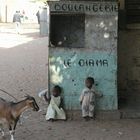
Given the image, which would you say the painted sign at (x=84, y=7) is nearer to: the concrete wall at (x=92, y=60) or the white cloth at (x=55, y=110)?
the concrete wall at (x=92, y=60)

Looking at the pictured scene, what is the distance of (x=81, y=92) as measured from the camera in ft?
32.4

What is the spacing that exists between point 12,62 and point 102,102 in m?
9.72

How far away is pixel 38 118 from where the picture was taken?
32.7 feet

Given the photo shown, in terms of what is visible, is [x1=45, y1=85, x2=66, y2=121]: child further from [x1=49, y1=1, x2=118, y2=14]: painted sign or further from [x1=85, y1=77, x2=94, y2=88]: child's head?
[x1=49, y1=1, x2=118, y2=14]: painted sign

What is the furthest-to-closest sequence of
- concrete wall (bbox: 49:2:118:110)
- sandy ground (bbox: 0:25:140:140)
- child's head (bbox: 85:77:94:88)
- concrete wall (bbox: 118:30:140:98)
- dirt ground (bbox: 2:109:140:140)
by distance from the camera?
concrete wall (bbox: 118:30:140:98)
concrete wall (bbox: 49:2:118:110)
child's head (bbox: 85:77:94:88)
sandy ground (bbox: 0:25:140:140)
dirt ground (bbox: 2:109:140:140)

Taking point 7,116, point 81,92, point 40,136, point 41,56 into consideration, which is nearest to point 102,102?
point 81,92

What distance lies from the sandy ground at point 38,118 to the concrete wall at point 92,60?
0.59m

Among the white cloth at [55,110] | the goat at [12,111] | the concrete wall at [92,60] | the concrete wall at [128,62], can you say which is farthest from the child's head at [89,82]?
the goat at [12,111]

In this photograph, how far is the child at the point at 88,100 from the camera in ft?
31.6

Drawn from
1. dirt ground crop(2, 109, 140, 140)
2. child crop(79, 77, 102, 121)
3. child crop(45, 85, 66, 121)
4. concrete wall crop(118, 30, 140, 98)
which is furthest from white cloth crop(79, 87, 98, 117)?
concrete wall crop(118, 30, 140, 98)

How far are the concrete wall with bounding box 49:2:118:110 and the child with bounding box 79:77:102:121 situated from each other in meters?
0.23

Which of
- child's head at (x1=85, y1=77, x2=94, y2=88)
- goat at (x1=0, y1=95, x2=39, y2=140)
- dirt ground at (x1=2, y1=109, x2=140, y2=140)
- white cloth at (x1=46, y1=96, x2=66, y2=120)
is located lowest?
dirt ground at (x1=2, y1=109, x2=140, y2=140)

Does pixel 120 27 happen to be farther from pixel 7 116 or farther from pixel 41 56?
pixel 41 56

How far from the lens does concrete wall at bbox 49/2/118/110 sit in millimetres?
9688
